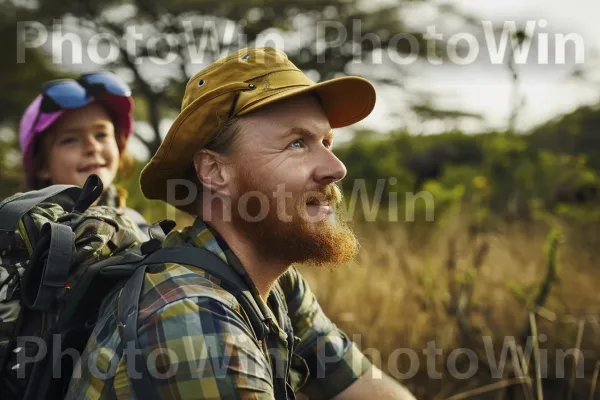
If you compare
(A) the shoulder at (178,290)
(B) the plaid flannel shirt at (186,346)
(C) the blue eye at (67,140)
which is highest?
(C) the blue eye at (67,140)

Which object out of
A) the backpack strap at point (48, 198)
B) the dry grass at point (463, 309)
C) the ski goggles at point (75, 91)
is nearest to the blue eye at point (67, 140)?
the ski goggles at point (75, 91)

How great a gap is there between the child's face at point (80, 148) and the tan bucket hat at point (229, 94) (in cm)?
93

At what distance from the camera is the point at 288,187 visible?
1.77m

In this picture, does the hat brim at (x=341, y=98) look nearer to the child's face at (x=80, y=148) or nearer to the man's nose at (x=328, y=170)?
the man's nose at (x=328, y=170)

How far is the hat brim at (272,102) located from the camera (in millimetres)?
1790

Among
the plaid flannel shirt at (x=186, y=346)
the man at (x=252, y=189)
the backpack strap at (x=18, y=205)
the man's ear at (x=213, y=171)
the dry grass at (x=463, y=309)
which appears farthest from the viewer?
the dry grass at (x=463, y=309)

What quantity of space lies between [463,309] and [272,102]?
2.54m

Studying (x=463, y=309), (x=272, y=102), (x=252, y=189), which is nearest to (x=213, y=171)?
(x=252, y=189)

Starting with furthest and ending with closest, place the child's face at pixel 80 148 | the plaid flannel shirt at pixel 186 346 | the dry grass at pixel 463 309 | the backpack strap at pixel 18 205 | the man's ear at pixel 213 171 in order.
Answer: the dry grass at pixel 463 309, the child's face at pixel 80 148, the man's ear at pixel 213 171, the backpack strap at pixel 18 205, the plaid flannel shirt at pixel 186 346

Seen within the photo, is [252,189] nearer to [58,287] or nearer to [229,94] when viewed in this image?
[229,94]

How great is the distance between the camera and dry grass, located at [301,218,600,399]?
3535 mm

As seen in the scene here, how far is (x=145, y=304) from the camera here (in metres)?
1.52

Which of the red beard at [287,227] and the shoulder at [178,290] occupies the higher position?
the red beard at [287,227]

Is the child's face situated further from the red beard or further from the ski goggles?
the red beard
